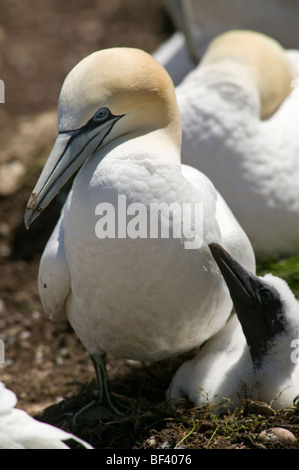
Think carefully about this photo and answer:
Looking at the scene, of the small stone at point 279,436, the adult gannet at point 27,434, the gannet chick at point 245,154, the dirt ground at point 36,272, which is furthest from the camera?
the gannet chick at point 245,154

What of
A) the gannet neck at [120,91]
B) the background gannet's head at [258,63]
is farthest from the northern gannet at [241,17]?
the gannet neck at [120,91]

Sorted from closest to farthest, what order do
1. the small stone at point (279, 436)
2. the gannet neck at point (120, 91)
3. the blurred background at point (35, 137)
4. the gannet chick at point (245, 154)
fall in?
the gannet neck at point (120, 91) < the small stone at point (279, 436) < the gannet chick at point (245, 154) < the blurred background at point (35, 137)

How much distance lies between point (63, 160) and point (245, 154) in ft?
5.48

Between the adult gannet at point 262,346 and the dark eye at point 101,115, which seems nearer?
the dark eye at point 101,115

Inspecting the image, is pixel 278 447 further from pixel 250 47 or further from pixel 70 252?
pixel 250 47

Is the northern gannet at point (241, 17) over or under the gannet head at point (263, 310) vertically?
over

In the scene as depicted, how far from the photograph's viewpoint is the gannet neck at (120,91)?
11.1ft

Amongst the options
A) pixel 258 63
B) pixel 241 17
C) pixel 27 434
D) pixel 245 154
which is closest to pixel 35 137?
pixel 241 17

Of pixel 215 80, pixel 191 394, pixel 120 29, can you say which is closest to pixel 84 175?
pixel 191 394

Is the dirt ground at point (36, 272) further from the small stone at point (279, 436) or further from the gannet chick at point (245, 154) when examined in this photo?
the gannet chick at point (245, 154)

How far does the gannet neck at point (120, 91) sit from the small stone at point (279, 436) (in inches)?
56.4

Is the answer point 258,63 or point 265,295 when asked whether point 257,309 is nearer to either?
point 265,295

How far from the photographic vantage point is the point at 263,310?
3797 millimetres
